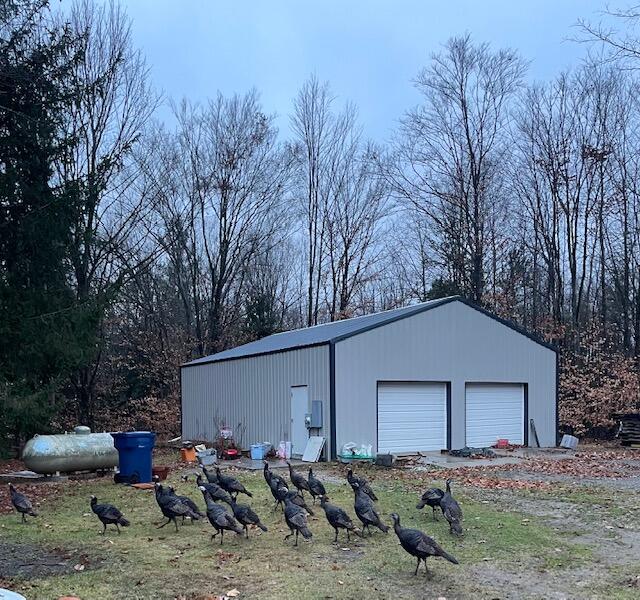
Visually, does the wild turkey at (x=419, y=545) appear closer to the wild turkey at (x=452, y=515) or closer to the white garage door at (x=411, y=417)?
the wild turkey at (x=452, y=515)

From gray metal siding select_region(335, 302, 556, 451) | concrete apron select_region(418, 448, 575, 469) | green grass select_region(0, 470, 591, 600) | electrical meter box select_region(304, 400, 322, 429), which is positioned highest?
gray metal siding select_region(335, 302, 556, 451)

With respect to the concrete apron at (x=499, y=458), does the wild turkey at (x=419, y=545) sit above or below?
above

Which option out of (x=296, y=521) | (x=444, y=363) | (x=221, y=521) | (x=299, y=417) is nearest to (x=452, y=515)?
(x=296, y=521)

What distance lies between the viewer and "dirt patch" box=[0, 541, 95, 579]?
277 inches

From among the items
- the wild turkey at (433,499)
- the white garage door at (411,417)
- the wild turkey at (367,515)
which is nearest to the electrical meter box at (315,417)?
the white garage door at (411,417)

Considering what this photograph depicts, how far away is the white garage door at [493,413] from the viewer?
21.0 metres

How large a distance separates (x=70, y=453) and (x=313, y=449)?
612 cm

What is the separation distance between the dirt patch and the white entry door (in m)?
11.1

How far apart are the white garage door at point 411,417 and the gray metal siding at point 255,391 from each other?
2.03 meters

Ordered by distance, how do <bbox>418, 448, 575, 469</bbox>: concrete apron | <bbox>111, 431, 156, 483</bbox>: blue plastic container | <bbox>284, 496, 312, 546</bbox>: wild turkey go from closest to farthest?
1. <bbox>284, 496, 312, 546</bbox>: wild turkey
2. <bbox>111, 431, 156, 483</bbox>: blue plastic container
3. <bbox>418, 448, 575, 469</bbox>: concrete apron

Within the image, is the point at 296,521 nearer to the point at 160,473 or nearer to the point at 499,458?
the point at 160,473

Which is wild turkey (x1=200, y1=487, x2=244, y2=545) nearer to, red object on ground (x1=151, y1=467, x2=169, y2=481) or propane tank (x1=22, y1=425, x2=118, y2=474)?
red object on ground (x1=151, y1=467, x2=169, y2=481)

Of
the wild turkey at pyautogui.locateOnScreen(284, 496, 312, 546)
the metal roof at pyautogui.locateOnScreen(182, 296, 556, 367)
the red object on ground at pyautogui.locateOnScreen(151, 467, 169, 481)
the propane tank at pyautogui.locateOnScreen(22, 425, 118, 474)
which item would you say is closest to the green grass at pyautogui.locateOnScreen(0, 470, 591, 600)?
the wild turkey at pyautogui.locateOnScreen(284, 496, 312, 546)

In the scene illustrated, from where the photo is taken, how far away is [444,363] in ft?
67.0
